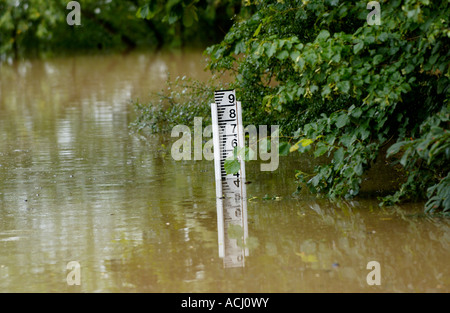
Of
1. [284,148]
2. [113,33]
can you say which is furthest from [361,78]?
[113,33]

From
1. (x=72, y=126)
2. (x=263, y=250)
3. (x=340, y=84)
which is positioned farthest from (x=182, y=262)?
(x=72, y=126)

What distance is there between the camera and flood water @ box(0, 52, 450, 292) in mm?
5883

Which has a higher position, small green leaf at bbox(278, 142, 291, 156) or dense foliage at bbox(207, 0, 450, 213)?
dense foliage at bbox(207, 0, 450, 213)

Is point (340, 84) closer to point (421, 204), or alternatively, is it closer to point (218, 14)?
point (421, 204)

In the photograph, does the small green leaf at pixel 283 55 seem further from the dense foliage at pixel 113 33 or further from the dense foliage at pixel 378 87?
the dense foliage at pixel 113 33

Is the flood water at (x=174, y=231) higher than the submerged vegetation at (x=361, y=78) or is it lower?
lower

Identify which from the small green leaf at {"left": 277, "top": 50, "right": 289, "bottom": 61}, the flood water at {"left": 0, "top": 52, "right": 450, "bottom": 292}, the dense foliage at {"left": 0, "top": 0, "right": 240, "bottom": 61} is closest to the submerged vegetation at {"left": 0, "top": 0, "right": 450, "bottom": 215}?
the small green leaf at {"left": 277, "top": 50, "right": 289, "bottom": 61}

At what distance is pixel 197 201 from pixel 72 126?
7.08 m

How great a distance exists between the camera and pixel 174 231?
7.32 metres

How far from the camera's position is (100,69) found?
29.9 meters

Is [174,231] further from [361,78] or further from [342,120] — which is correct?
[361,78]

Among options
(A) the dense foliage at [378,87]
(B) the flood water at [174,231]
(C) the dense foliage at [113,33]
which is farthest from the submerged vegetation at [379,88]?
(C) the dense foliage at [113,33]

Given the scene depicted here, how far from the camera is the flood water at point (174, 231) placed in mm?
5883

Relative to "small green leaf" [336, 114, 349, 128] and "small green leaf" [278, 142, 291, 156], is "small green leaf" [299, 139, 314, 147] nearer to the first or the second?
"small green leaf" [278, 142, 291, 156]
